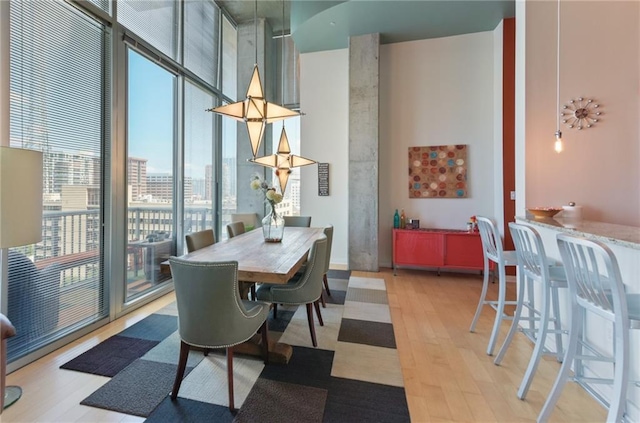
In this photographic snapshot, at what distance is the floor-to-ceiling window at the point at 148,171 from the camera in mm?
3168

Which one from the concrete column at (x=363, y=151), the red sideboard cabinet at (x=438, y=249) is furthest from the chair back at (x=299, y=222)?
the red sideboard cabinet at (x=438, y=249)

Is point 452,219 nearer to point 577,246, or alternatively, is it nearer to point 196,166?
point 577,246

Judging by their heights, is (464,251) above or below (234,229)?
below

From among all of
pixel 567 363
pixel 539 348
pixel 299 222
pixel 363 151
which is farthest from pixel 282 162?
pixel 567 363

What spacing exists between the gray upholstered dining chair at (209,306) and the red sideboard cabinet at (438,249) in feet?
10.9

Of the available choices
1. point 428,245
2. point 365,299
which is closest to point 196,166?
point 365,299

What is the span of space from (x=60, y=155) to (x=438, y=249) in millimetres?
4682

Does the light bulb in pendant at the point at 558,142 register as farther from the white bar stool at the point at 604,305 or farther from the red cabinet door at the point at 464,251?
the red cabinet door at the point at 464,251

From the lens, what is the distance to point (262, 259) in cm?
216

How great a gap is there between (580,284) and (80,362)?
3.35 meters

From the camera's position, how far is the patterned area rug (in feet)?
5.50

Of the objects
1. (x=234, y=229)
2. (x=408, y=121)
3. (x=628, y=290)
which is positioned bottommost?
(x=628, y=290)

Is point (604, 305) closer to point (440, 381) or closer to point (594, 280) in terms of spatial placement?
point (594, 280)

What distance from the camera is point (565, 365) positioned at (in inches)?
58.6
